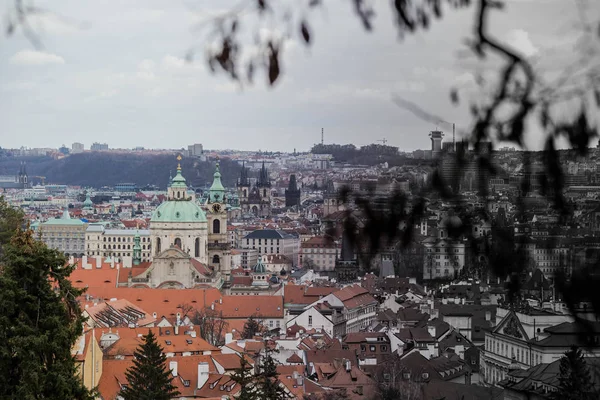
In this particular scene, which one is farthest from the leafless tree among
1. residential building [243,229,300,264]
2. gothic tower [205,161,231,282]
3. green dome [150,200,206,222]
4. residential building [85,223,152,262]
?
residential building [243,229,300,264]

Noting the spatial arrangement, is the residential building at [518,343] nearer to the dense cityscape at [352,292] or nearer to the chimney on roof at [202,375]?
the dense cityscape at [352,292]

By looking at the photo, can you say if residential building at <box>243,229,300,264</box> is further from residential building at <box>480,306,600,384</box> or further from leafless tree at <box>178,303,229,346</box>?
residential building at <box>480,306,600,384</box>

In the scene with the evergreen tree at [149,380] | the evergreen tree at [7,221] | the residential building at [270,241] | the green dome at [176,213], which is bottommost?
the residential building at [270,241]

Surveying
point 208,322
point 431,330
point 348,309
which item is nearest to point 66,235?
point 348,309

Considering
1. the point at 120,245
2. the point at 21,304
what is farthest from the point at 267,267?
the point at 21,304

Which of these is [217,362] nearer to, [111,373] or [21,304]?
[111,373]

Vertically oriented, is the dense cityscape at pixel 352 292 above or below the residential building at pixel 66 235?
above

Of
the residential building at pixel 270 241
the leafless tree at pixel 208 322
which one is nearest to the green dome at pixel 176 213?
the leafless tree at pixel 208 322
